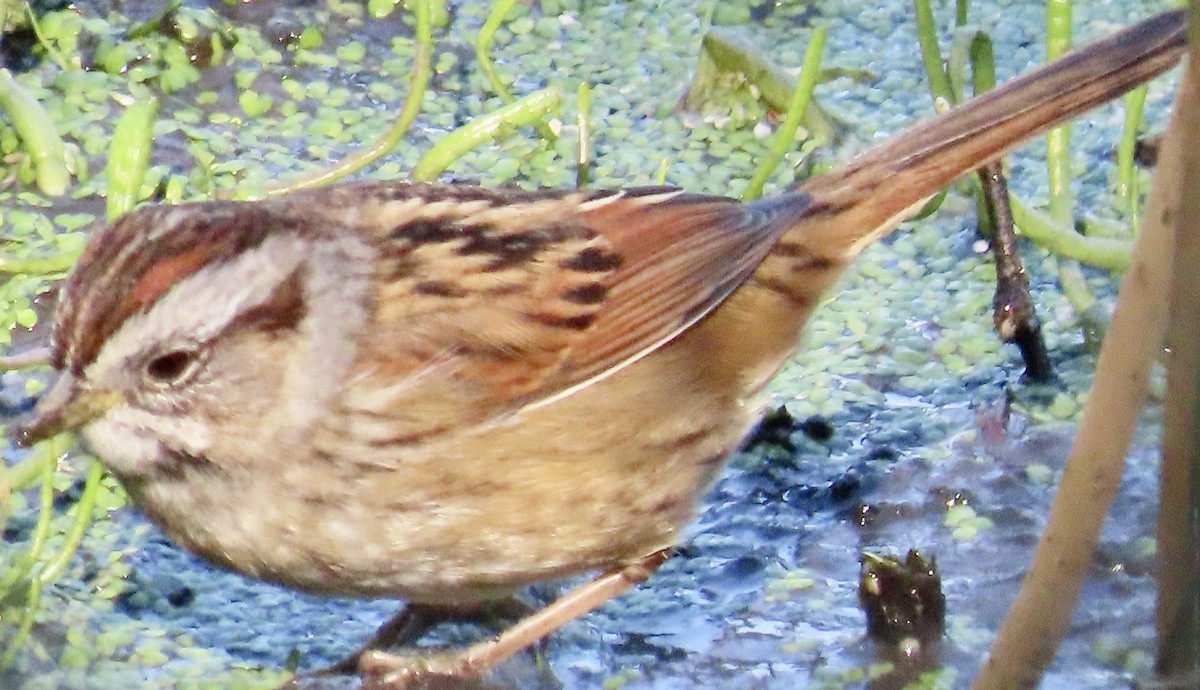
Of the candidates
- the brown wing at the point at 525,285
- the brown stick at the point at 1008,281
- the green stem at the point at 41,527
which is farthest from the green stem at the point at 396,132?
the brown stick at the point at 1008,281

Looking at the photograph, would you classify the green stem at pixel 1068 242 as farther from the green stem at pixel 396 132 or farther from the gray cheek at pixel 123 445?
the gray cheek at pixel 123 445

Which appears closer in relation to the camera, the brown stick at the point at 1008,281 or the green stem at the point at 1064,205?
the brown stick at the point at 1008,281

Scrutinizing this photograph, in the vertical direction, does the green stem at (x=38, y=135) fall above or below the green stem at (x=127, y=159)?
below

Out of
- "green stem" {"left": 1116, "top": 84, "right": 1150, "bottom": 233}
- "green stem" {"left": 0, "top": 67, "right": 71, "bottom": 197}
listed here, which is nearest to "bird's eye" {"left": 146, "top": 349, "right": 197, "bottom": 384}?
"green stem" {"left": 0, "top": 67, "right": 71, "bottom": 197}

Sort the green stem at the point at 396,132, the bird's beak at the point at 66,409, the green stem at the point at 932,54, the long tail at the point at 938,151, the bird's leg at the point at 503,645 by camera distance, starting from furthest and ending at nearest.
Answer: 1. the green stem at the point at 396,132
2. the green stem at the point at 932,54
3. the bird's leg at the point at 503,645
4. the long tail at the point at 938,151
5. the bird's beak at the point at 66,409

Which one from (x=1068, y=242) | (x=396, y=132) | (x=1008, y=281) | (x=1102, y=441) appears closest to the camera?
(x=1102, y=441)

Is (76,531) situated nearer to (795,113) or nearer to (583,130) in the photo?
(583,130)

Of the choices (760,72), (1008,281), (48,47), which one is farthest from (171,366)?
(760,72)

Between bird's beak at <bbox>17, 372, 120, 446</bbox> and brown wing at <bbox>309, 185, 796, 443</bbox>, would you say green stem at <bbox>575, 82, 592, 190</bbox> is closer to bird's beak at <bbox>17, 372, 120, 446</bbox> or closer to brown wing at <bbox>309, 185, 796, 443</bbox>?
brown wing at <bbox>309, 185, 796, 443</bbox>
